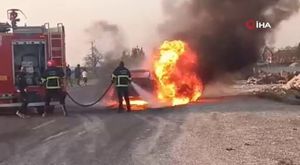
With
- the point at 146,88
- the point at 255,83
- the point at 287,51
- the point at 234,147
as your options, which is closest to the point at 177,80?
the point at 146,88

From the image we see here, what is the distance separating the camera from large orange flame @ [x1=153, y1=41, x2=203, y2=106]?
22406 mm

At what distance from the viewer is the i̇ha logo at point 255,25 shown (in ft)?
79.6

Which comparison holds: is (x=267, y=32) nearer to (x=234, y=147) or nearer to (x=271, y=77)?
(x=234, y=147)

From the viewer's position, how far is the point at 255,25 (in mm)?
24266

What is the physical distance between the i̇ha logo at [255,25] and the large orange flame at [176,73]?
8.49 ft

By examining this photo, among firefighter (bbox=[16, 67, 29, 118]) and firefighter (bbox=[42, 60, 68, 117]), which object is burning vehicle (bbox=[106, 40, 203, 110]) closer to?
firefighter (bbox=[42, 60, 68, 117])

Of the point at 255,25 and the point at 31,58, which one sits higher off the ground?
the point at 255,25

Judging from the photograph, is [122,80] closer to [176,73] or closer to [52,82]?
[52,82]

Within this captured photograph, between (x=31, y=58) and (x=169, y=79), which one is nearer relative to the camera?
(x=31, y=58)

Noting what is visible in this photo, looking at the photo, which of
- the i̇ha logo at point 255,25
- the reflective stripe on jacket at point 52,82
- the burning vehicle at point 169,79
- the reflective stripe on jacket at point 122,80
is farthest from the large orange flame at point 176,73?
the reflective stripe on jacket at point 52,82

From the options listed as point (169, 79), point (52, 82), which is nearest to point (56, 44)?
point (52, 82)

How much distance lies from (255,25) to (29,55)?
31.7 feet

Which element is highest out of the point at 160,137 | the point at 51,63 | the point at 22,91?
the point at 51,63

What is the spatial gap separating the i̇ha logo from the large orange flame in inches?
102
